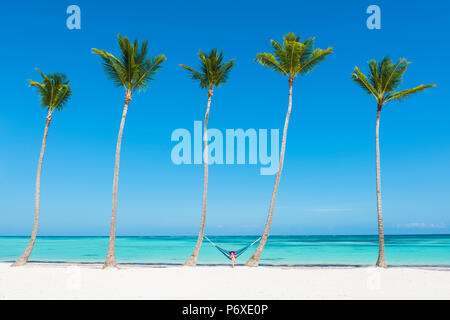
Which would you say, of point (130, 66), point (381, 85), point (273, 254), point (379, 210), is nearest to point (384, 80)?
point (381, 85)

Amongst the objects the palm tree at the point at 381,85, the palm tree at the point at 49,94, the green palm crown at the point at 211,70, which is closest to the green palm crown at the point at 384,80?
the palm tree at the point at 381,85

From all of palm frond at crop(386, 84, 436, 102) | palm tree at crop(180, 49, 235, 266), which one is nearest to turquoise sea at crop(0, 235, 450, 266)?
palm tree at crop(180, 49, 235, 266)

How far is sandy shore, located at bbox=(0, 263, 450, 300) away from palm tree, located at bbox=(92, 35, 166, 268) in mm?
2129

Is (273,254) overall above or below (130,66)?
below

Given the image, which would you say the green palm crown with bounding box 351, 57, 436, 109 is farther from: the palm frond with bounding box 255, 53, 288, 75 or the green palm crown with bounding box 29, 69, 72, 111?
the green palm crown with bounding box 29, 69, 72, 111

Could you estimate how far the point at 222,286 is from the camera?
7.95 metres

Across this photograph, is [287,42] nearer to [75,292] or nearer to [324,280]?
[324,280]

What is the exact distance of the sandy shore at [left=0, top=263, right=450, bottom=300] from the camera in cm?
683

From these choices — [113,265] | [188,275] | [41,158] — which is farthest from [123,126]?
[188,275]

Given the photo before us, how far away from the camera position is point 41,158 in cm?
1311

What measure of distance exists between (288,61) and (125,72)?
6088mm

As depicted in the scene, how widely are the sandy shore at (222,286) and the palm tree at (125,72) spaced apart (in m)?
2.13

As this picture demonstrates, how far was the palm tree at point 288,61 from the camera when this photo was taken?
12.8 meters

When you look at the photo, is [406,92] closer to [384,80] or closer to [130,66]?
[384,80]
